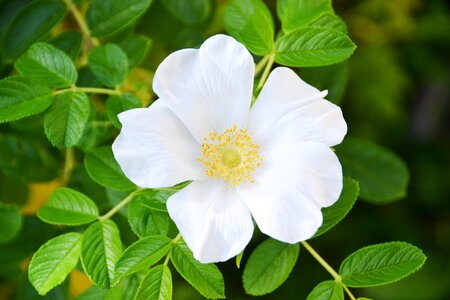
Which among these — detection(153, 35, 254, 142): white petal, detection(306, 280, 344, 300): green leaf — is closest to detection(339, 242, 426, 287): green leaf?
detection(306, 280, 344, 300): green leaf

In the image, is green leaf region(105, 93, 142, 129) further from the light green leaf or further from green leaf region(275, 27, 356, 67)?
green leaf region(275, 27, 356, 67)

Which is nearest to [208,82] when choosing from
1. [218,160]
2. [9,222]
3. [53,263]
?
[218,160]

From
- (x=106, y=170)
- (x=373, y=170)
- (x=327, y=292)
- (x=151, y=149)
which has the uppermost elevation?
(x=151, y=149)

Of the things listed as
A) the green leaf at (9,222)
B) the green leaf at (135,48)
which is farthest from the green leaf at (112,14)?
the green leaf at (9,222)

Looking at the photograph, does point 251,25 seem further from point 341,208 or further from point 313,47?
point 341,208

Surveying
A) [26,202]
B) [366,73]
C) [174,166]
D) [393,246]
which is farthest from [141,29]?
[366,73]

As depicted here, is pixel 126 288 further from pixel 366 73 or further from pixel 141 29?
pixel 366 73

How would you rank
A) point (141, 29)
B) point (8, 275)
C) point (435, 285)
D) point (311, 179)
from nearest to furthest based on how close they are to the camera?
point (311, 179)
point (8, 275)
point (141, 29)
point (435, 285)
